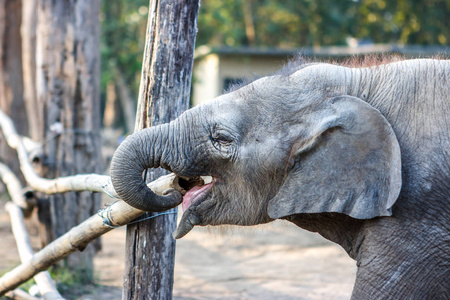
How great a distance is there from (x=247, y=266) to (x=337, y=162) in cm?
470

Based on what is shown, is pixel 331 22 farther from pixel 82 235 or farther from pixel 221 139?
pixel 221 139

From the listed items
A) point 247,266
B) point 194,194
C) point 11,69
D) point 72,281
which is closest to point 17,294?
point 72,281

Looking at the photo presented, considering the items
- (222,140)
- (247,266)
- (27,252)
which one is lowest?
(247,266)

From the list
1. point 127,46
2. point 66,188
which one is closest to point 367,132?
point 66,188

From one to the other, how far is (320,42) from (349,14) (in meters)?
2.23

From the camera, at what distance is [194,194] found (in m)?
3.18

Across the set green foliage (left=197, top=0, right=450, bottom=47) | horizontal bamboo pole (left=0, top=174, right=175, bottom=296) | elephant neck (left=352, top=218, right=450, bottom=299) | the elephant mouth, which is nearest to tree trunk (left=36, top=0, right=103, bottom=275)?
horizontal bamboo pole (left=0, top=174, right=175, bottom=296)

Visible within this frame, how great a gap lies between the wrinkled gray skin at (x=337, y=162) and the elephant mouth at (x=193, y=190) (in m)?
0.02

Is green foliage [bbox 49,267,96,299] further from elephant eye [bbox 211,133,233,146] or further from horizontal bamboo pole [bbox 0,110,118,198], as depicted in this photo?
elephant eye [bbox 211,133,233,146]

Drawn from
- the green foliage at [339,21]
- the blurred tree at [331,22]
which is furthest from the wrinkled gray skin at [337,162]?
the green foliage at [339,21]

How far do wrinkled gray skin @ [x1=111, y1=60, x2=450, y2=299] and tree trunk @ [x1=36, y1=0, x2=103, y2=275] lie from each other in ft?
10.6

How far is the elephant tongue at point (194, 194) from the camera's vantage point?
3.15 metres

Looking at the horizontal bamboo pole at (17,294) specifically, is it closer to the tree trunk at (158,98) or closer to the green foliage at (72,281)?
the green foliage at (72,281)

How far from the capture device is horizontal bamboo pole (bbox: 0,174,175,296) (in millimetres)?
3385
